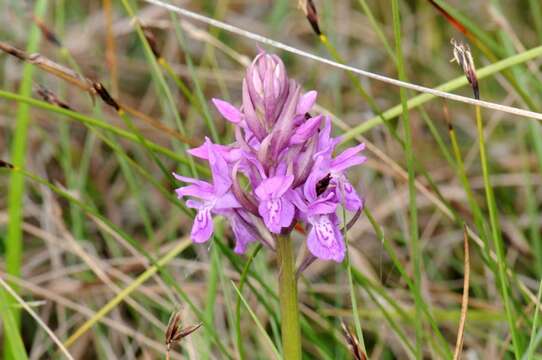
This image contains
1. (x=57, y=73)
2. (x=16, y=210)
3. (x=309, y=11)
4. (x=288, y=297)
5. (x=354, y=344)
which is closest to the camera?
(x=354, y=344)

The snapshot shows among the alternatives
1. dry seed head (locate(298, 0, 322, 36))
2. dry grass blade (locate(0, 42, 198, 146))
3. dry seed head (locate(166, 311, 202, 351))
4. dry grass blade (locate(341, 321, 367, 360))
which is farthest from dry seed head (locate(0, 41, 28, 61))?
dry grass blade (locate(341, 321, 367, 360))

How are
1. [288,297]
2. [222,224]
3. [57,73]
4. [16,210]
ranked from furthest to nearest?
[222,224] < [16,210] < [57,73] < [288,297]

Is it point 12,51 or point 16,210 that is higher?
point 12,51

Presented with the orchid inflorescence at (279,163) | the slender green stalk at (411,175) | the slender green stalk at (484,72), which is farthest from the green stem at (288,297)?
the slender green stalk at (484,72)

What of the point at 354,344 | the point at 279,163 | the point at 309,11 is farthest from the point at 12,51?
the point at 354,344

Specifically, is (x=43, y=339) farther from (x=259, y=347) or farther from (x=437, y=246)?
(x=437, y=246)

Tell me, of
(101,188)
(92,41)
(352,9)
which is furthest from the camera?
(352,9)

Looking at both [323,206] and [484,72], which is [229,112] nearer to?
[323,206]

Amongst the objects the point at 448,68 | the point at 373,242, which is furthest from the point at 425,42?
the point at 373,242
